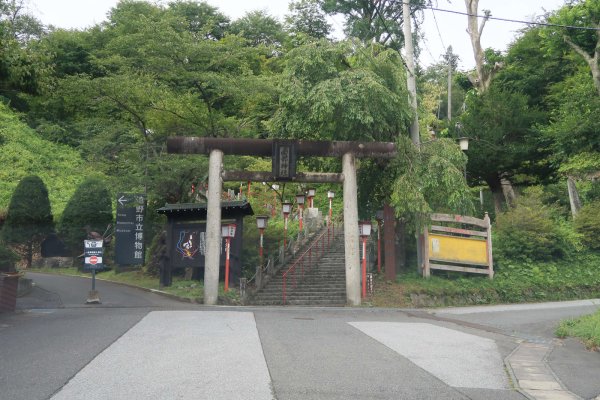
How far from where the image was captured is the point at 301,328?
37.5 feet

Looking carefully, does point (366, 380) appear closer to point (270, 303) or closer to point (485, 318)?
point (485, 318)

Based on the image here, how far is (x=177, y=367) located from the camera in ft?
23.3

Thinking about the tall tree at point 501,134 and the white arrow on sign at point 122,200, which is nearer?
the white arrow on sign at point 122,200

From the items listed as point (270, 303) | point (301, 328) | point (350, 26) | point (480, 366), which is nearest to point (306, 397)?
point (480, 366)

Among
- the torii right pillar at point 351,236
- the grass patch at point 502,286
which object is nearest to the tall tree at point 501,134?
the grass patch at point 502,286

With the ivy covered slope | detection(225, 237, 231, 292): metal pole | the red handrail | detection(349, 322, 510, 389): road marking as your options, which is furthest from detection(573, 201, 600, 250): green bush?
the ivy covered slope

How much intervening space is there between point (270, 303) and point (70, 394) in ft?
46.3

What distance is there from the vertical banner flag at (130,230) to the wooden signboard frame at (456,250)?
1243cm

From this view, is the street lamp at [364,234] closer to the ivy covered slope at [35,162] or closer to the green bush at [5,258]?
the green bush at [5,258]

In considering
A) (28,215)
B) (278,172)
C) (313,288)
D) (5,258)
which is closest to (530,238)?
(313,288)

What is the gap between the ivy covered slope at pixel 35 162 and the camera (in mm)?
33406

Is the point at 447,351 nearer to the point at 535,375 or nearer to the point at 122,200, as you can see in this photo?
the point at 535,375

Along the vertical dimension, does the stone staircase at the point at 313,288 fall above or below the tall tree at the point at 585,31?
below

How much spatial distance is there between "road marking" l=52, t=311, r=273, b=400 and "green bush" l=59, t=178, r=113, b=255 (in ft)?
72.6
